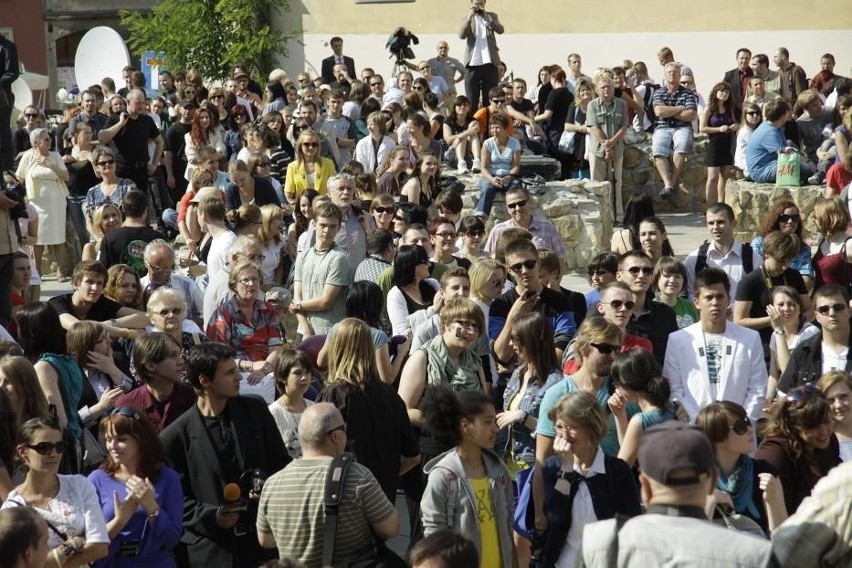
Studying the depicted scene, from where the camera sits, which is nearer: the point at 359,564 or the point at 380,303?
the point at 359,564

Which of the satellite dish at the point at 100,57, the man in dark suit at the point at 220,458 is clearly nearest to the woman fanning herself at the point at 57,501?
the man in dark suit at the point at 220,458

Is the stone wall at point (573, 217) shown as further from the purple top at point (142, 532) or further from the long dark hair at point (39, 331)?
the purple top at point (142, 532)

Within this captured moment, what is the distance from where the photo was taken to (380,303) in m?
8.51

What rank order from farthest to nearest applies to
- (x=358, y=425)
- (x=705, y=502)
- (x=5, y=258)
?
(x=5, y=258)
(x=358, y=425)
(x=705, y=502)

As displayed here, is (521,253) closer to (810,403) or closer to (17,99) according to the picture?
(810,403)

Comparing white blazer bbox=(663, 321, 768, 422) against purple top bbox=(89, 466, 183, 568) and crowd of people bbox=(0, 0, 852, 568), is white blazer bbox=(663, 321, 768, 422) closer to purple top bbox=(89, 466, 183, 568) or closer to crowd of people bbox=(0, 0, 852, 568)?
crowd of people bbox=(0, 0, 852, 568)

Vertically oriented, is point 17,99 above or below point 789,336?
above

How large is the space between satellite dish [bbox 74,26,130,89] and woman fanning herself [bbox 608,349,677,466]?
73.9ft

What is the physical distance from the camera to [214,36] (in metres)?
27.1

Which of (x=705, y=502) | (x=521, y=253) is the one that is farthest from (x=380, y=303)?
(x=705, y=502)

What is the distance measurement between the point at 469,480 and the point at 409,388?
5.21 feet

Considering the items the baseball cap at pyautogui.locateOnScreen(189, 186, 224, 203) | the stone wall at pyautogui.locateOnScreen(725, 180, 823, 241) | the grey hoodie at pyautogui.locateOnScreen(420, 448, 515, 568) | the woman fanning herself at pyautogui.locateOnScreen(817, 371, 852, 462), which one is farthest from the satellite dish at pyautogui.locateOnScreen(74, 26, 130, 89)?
the grey hoodie at pyautogui.locateOnScreen(420, 448, 515, 568)

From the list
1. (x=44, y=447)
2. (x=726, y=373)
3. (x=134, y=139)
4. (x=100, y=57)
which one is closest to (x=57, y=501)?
(x=44, y=447)

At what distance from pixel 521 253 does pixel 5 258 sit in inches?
148
